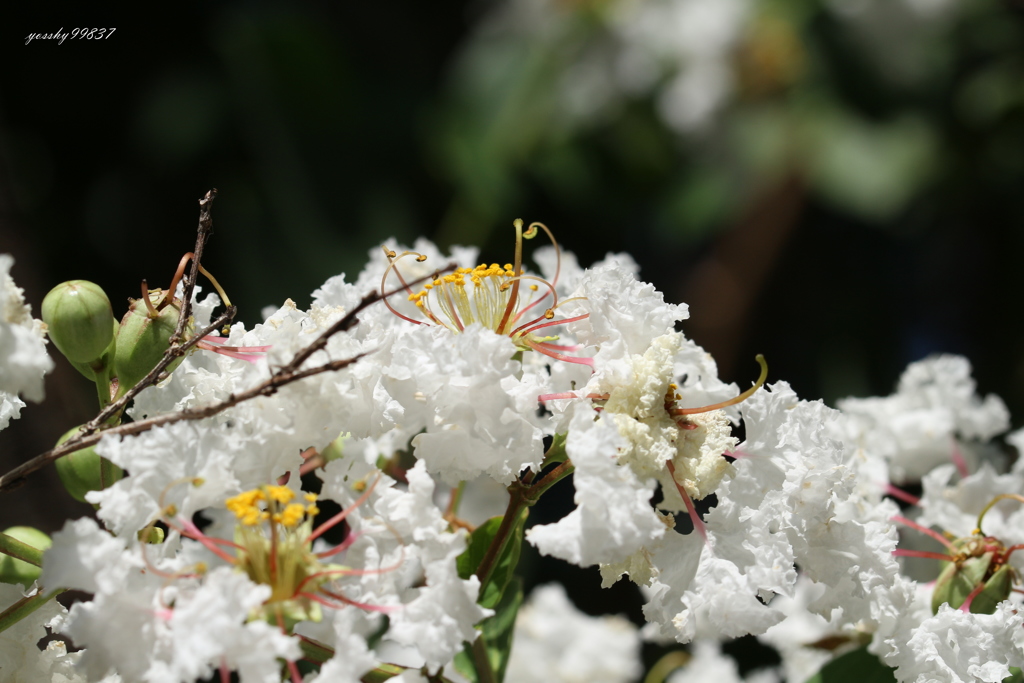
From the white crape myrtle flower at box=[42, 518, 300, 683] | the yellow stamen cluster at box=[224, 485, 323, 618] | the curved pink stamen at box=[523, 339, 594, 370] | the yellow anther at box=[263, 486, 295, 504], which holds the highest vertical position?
the curved pink stamen at box=[523, 339, 594, 370]

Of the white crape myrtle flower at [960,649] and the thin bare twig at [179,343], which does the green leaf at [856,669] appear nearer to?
the white crape myrtle flower at [960,649]

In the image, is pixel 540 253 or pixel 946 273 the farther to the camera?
pixel 946 273

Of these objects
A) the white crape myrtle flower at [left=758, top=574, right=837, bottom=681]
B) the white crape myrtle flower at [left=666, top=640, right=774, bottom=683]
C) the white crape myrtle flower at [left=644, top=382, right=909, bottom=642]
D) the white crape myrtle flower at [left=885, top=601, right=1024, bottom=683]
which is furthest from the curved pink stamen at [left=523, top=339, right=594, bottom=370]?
the white crape myrtle flower at [left=666, top=640, right=774, bottom=683]

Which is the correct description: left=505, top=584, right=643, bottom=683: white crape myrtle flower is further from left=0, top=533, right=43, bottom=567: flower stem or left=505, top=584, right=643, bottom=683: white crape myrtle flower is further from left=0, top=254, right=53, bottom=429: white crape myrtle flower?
left=0, top=254, right=53, bottom=429: white crape myrtle flower

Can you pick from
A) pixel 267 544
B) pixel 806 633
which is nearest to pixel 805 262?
pixel 806 633

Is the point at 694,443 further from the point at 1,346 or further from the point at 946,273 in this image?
the point at 946,273

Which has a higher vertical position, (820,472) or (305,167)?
(305,167)

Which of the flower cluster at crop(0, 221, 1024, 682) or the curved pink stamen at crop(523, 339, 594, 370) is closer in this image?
the flower cluster at crop(0, 221, 1024, 682)
